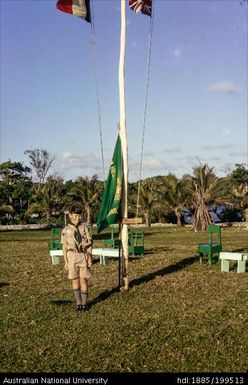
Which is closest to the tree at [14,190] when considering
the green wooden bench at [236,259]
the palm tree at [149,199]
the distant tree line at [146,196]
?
the distant tree line at [146,196]

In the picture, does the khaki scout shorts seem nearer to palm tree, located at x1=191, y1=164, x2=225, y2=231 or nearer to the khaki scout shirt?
the khaki scout shirt

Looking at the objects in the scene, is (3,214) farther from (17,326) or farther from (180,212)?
(17,326)

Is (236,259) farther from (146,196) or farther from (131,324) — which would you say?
(146,196)

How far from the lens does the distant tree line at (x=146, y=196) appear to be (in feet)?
133

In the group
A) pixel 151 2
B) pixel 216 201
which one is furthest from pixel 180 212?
pixel 151 2

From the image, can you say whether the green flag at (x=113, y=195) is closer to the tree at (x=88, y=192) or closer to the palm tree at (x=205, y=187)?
the palm tree at (x=205, y=187)

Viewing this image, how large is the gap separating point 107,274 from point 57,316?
15.9ft

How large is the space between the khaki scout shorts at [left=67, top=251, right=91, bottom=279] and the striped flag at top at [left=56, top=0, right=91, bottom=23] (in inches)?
202

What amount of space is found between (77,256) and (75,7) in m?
5.32

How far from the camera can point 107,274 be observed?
44.0 ft

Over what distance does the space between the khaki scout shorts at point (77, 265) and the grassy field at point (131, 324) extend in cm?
69

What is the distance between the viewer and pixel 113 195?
34.0ft

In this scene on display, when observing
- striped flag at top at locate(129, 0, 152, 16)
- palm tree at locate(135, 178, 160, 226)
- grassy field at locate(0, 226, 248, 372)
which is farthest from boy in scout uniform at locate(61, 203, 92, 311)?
palm tree at locate(135, 178, 160, 226)

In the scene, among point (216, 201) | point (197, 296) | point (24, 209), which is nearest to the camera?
point (197, 296)
